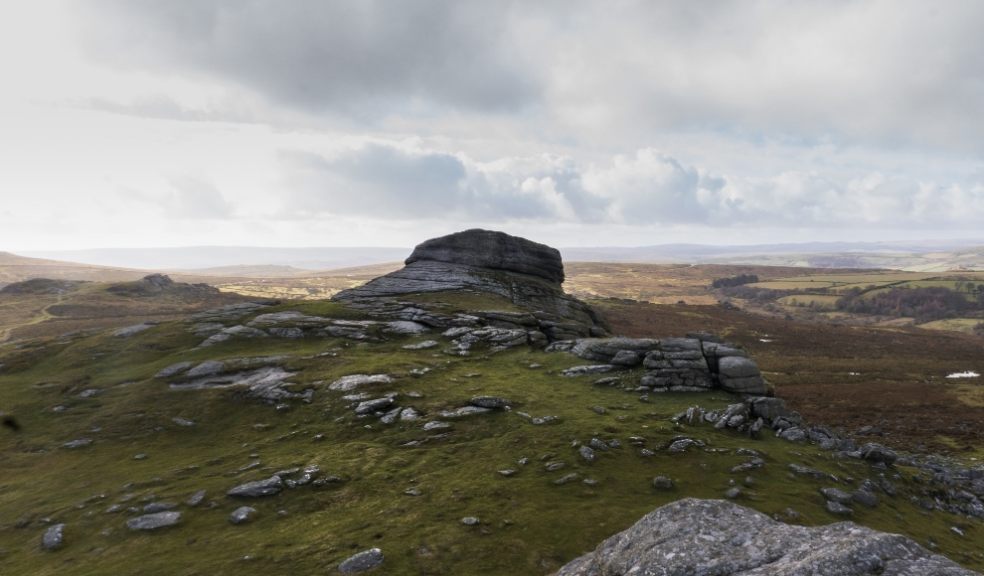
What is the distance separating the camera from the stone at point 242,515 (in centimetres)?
1961

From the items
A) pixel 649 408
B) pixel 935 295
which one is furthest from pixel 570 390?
pixel 935 295

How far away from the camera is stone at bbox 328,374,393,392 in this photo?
109ft

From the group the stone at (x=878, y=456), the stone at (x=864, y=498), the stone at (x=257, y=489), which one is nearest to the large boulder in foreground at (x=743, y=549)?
the stone at (x=864, y=498)

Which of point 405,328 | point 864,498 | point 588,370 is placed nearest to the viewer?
point 864,498

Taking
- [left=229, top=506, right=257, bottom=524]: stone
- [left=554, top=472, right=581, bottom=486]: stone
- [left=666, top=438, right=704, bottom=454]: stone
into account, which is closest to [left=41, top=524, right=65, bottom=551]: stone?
[left=229, top=506, right=257, bottom=524]: stone

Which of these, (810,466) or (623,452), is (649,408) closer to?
(623,452)

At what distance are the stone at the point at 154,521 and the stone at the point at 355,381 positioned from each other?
530 inches

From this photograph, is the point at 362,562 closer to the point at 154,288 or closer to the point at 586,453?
the point at 586,453

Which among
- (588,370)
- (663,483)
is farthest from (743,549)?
(588,370)

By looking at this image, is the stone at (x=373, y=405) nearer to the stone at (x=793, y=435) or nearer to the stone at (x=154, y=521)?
the stone at (x=154, y=521)

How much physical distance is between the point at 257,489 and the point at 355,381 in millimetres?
12530

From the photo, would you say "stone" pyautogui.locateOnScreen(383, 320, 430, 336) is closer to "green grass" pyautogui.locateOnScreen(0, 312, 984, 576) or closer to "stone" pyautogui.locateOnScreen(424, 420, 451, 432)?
"green grass" pyautogui.locateOnScreen(0, 312, 984, 576)

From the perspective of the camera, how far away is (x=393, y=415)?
97.1ft

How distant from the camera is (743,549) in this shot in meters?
10.6
